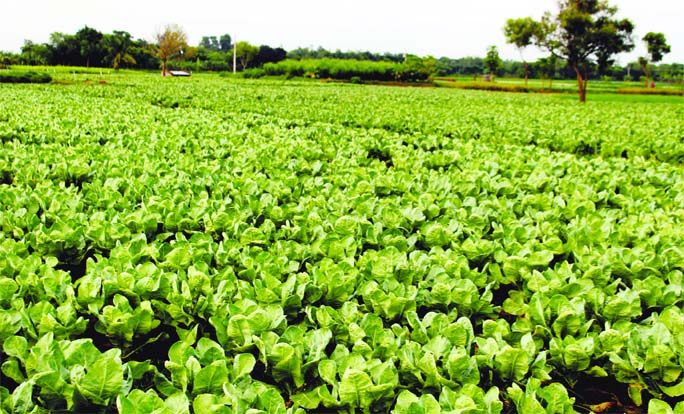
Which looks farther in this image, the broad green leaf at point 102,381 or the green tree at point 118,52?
the green tree at point 118,52

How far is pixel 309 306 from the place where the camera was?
2461 mm

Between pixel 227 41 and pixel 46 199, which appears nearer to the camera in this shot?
pixel 46 199

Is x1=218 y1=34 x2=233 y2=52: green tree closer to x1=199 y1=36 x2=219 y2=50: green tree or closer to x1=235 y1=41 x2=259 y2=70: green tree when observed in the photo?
x1=199 y1=36 x2=219 y2=50: green tree

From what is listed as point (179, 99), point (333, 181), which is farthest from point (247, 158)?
point (179, 99)

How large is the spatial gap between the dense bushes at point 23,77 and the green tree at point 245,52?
62.2 meters

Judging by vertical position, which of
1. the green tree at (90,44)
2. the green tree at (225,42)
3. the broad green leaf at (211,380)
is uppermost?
the green tree at (225,42)

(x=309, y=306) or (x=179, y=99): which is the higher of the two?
(x=179, y=99)

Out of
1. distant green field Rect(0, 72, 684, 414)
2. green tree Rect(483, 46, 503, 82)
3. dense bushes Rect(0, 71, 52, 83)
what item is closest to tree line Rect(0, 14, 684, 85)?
green tree Rect(483, 46, 503, 82)

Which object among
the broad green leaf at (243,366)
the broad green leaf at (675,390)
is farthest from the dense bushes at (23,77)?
the broad green leaf at (675,390)

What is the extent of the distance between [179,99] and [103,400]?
69.7 feet

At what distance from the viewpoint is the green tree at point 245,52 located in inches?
3954

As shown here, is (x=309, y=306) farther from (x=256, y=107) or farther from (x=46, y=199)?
(x=256, y=107)

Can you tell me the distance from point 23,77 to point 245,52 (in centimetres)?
6607

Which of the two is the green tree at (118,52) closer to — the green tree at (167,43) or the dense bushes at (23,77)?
the green tree at (167,43)
